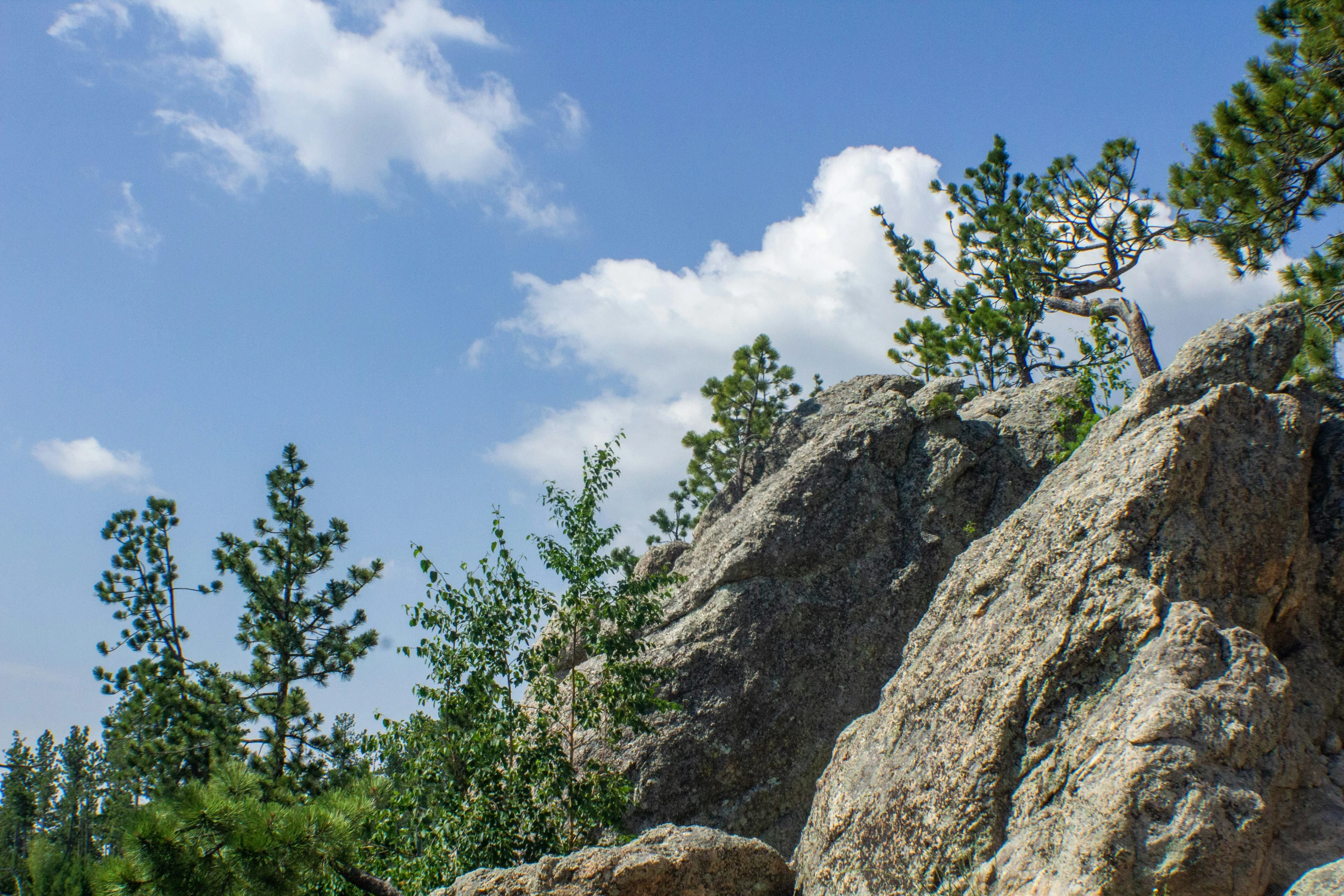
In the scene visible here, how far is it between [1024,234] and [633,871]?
2045 centimetres

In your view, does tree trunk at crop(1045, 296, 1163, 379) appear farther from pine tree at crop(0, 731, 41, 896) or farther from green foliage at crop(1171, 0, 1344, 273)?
pine tree at crop(0, 731, 41, 896)

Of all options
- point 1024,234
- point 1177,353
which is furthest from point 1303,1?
point 1024,234

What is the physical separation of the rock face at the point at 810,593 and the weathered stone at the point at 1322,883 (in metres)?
8.78

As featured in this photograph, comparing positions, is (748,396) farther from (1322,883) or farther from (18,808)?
(18,808)

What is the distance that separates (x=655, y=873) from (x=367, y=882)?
3175 millimetres

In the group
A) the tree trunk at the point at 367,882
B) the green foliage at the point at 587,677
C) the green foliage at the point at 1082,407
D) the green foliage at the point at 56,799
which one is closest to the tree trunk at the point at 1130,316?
the green foliage at the point at 1082,407

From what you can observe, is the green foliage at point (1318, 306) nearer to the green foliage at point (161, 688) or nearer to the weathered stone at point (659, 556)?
the weathered stone at point (659, 556)

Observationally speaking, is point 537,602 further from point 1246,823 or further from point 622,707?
point 1246,823

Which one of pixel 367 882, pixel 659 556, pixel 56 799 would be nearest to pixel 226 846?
pixel 367 882

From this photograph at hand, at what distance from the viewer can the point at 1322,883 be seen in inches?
197

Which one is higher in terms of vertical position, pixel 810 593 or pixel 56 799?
pixel 56 799

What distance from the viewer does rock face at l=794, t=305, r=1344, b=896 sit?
225 inches

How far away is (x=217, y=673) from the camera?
25.8m

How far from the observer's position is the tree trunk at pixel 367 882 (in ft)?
28.8
